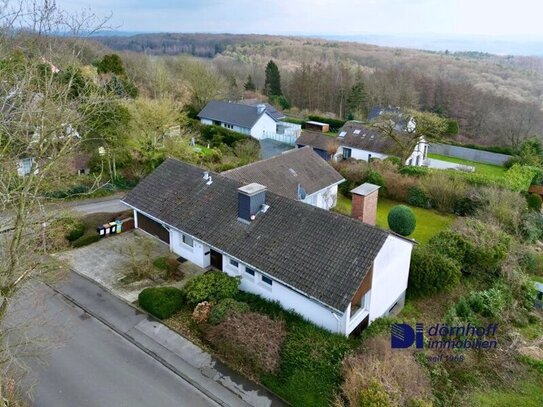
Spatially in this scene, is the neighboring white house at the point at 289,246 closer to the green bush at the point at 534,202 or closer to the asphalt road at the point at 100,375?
the asphalt road at the point at 100,375

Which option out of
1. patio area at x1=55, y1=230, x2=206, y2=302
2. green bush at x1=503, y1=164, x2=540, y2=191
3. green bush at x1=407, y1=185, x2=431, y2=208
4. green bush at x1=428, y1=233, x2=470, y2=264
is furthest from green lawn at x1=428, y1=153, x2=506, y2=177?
patio area at x1=55, y1=230, x2=206, y2=302

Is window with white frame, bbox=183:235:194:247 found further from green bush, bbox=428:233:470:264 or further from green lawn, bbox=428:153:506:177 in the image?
green lawn, bbox=428:153:506:177

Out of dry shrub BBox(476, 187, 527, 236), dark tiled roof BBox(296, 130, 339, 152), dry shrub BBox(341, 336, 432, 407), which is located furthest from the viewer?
dark tiled roof BBox(296, 130, 339, 152)

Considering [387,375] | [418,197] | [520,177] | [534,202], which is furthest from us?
[520,177]

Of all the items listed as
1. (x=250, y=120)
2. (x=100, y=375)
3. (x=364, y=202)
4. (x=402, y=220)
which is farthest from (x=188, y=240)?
(x=250, y=120)

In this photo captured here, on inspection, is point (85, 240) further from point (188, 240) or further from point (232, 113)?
point (232, 113)

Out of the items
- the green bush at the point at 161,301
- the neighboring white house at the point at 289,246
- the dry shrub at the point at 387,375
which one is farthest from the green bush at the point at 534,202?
Result: the green bush at the point at 161,301

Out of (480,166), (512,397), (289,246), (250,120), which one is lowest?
(480,166)

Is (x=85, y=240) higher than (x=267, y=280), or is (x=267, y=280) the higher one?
(x=267, y=280)
